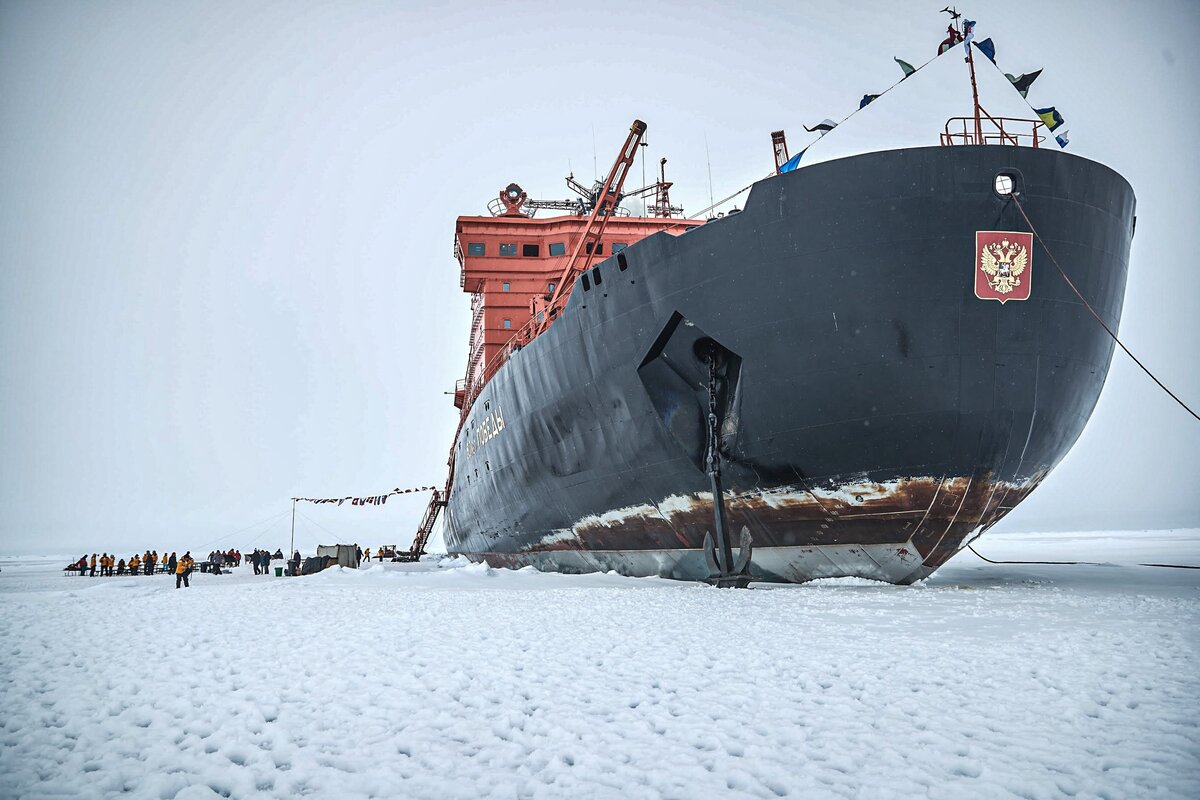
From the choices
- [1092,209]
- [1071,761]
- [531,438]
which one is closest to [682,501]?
[531,438]

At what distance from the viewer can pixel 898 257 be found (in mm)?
8086

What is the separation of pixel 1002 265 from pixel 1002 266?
0.04ft

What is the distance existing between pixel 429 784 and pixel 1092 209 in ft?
30.5

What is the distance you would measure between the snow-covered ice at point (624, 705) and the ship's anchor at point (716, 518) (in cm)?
220

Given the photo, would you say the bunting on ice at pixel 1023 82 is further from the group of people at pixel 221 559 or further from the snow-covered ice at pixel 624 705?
the group of people at pixel 221 559

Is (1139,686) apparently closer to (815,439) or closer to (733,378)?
(815,439)

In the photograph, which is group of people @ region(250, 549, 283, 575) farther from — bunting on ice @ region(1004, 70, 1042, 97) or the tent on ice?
bunting on ice @ region(1004, 70, 1042, 97)

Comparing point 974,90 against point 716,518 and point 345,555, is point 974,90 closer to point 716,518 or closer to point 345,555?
point 716,518

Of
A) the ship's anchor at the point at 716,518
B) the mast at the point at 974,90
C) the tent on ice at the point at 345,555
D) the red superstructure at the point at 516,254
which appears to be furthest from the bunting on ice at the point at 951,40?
the tent on ice at the point at 345,555

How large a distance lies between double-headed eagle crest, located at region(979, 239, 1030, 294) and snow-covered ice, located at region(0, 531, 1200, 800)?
3.48m

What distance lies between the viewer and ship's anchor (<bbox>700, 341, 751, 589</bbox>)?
9016 millimetres

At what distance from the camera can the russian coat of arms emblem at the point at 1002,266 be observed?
8039mm

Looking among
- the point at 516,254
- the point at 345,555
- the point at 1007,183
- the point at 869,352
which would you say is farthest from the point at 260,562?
the point at 1007,183

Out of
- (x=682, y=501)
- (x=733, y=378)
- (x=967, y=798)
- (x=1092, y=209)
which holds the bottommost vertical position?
(x=967, y=798)
